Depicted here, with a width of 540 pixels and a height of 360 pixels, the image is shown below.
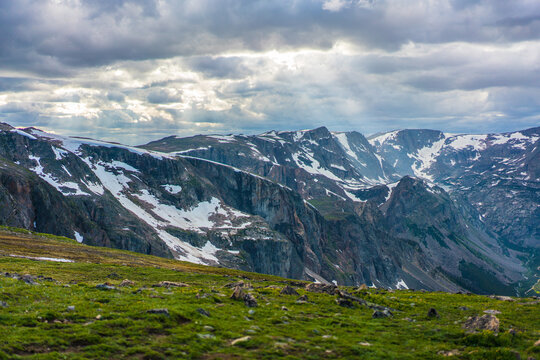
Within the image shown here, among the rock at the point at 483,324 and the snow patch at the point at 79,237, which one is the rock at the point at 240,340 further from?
the snow patch at the point at 79,237

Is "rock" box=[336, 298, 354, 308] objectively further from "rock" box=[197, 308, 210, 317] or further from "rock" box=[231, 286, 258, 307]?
"rock" box=[197, 308, 210, 317]

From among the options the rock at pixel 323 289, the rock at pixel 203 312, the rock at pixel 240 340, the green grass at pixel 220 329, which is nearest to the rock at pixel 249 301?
the green grass at pixel 220 329

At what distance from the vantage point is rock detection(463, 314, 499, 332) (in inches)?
946

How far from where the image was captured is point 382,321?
1087 inches

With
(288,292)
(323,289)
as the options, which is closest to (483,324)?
(288,292)

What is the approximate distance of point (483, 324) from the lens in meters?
24.8

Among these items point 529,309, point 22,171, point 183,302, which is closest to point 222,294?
point 183,302

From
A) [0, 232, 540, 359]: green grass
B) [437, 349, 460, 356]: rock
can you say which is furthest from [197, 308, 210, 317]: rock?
[437, 349, 460, 356]: rock

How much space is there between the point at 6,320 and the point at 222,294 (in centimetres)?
1525

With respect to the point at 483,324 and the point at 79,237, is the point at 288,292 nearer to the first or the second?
the point at 483,324

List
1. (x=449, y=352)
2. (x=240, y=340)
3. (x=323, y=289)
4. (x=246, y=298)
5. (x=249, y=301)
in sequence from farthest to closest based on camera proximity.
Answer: (x=323, y=289), (x=246, y=298), (x=249, y=301), (x=449, y=352), (x=240, y=340)

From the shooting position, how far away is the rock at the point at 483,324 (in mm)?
24031

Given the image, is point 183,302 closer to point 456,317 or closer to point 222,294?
point 222,294

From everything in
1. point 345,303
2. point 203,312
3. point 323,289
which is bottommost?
point 323,289
